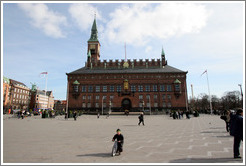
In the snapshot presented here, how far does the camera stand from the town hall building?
50406mm

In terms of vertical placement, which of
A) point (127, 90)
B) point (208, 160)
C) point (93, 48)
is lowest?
point (208, 160)

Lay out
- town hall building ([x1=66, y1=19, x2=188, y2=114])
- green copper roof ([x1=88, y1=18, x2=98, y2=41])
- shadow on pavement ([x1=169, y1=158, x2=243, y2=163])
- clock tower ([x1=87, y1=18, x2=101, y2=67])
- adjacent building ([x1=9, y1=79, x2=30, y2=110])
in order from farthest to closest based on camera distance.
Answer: adjacent building ([x1=9, y1=79, x2=30, y2=110]) → green copper roof ([x1=88, y1=18, x2=98, y2=41]) → clock tower ([x1=87, y1=18, x2=101, y2=67]) → town hall building ([x1=66, y1=19, x2=188, y2=114]) → shadow on pavement ([x1=169, y1=158, x2=243, y2=163])

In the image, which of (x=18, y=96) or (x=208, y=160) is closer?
(x=208, y=160)

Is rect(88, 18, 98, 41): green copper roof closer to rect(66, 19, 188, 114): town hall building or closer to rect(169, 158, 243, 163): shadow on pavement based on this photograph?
rect(66, 19, 188, 114): town hall building

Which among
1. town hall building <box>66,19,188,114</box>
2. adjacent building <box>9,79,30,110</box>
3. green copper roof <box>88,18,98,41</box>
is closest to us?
town hall building <box>66,19,188,114</box>

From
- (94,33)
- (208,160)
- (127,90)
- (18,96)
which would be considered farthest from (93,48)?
(208,160)

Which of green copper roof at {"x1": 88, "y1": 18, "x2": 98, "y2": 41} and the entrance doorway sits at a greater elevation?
green copper roof at {"x1": 88, "y1": 18, "x2": 98, "y2": 41}

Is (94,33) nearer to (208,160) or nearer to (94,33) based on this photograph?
(94,33)

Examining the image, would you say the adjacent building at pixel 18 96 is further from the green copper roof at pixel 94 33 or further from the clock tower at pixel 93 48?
the green copper roof at pixel 94 33

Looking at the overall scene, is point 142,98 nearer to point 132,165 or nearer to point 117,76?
point 117,76

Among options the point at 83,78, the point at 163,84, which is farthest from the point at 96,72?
the point at 163,84

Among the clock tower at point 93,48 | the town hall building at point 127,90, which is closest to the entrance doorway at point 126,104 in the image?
the town hall building at point 127,90

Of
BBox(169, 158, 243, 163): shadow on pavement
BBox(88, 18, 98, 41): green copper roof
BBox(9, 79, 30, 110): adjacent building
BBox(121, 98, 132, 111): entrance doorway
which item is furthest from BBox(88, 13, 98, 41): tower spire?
BBox(169, 158, 243, 163): shadow on pavement

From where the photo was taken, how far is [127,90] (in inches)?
2037
